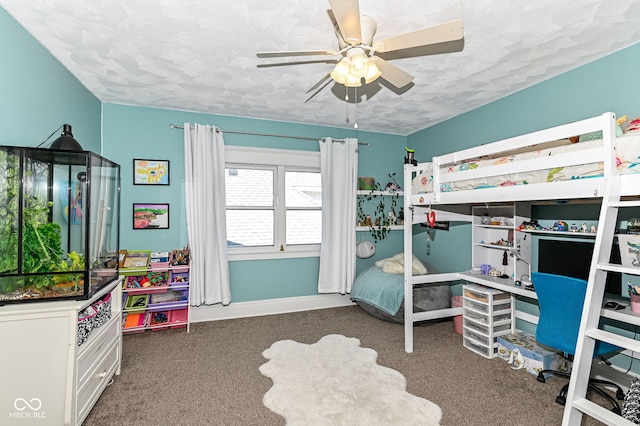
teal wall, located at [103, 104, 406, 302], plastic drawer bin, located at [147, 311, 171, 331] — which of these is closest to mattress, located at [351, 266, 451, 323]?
teal wall, located at [103, 104, 406, 302]

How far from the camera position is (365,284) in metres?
4.11

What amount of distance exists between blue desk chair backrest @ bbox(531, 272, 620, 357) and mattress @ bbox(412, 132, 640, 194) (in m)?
0.72

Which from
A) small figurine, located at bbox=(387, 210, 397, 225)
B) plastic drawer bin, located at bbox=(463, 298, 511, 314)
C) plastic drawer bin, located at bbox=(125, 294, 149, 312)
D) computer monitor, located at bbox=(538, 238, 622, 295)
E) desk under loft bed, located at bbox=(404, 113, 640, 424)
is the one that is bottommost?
plastic drawer bin, located at bbox=(125, 294, 149, 312)

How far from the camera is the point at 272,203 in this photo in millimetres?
4312

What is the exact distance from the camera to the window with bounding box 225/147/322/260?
4.12 metres

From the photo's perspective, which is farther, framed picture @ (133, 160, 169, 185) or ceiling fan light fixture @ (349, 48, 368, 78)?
framed picture @ (133, 160, 169, 185)

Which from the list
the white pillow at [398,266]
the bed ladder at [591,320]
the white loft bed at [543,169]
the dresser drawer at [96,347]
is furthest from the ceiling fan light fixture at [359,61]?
the white pillow at [398,266]

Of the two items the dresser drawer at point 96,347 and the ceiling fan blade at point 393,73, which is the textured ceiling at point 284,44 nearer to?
the ceiling fan blade at point 393,73

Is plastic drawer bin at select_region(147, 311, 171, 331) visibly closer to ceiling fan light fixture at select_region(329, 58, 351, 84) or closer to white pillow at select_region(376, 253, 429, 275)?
white pillow at select_region(376, 253, 429, 275)

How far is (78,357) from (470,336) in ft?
10.5

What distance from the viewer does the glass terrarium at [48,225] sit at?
6.17ft

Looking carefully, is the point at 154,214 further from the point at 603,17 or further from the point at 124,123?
the point at 603,17

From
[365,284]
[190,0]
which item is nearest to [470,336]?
[365,284]

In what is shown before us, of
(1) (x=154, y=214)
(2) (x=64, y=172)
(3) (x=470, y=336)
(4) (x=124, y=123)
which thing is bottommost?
(3) (x=470, y=336)
